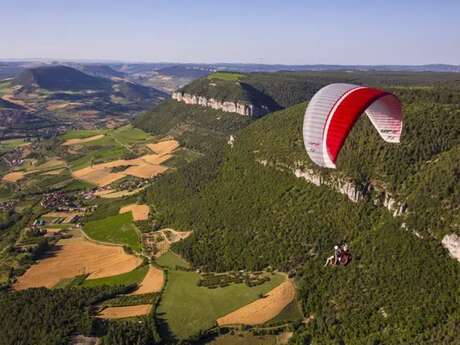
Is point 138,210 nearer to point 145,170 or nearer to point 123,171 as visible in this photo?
point 145,170

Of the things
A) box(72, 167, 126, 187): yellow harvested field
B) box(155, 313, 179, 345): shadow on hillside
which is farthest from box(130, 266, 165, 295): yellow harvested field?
box(72, 167, 126, 187): yellow harvested field

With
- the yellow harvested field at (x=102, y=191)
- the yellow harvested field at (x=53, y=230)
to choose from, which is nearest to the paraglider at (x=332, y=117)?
the yellow harvested field at (x=53, y=230)

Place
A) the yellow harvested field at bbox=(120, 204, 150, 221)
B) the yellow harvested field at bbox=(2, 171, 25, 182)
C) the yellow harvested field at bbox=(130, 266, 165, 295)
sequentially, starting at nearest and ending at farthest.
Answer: the yellow harvested field at bbox=(130, 266, 165, 295) → the yellow harvested field at bbox=(120, 204, 150, 221) → the yellow harvested field at bbox=(2, 171, 25, 182)

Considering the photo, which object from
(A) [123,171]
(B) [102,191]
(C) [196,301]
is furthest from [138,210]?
(C) [196,301]

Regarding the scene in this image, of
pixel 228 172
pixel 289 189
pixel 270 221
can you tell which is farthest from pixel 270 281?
pixel 228 172

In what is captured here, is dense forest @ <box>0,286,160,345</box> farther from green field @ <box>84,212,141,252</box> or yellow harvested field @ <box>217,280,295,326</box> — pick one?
green field @ <box>84,212,141,252</box>

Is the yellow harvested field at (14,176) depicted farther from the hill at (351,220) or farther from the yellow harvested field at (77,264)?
the yellow harvested field at (77,264)

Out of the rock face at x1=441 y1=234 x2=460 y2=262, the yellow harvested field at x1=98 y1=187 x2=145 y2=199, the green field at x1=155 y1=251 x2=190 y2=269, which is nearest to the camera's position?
the rock face at x1=441 y1=234 x2=460 y2=262
